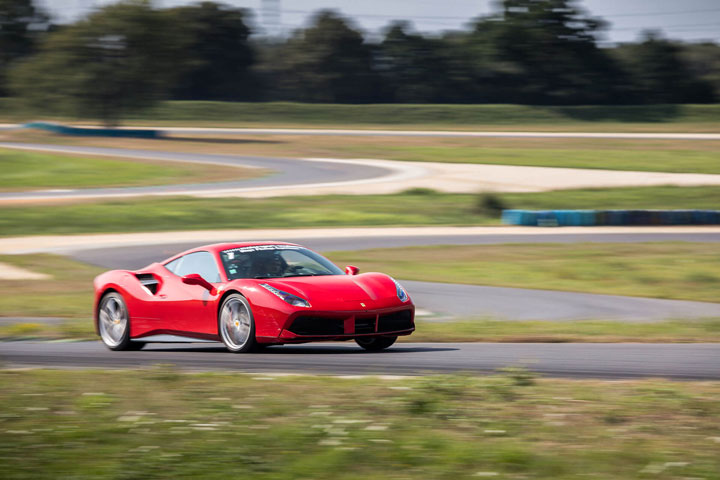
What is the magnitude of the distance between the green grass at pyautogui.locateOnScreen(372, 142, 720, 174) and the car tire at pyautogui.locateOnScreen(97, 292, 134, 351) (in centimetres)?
3658

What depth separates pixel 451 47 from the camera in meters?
104

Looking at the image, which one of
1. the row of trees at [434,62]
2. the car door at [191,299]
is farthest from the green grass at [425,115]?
the car door at [191,299]

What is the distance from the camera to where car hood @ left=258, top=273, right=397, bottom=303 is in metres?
9.39

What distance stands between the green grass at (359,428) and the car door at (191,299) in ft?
6.55

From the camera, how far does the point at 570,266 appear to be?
1889 cm

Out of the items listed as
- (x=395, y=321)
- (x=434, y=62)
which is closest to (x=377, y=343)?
(x=395, y=321)

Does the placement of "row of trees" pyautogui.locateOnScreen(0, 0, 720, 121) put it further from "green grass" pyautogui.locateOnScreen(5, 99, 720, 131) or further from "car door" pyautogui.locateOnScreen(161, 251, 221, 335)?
"car door" pyautogui.locateOnScreen(161, 251, 221, 335)

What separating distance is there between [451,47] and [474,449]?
3979 inches

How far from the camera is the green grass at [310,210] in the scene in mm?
28656

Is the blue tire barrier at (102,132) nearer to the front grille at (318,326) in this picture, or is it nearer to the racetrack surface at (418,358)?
the racetrack surface at (418,358)

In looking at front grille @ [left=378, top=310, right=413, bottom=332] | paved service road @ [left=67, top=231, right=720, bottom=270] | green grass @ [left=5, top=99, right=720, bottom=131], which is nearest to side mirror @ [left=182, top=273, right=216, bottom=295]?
front grille @ [left=378, top=310, right=413, bottom=332]

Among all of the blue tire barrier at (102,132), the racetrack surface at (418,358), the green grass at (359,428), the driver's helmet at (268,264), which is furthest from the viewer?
the blue tire barrier at (102,132)

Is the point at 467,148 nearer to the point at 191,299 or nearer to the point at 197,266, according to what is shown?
the point at 197,266

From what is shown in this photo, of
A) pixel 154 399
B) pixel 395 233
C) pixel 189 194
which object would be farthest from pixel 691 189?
pixel 154 399
